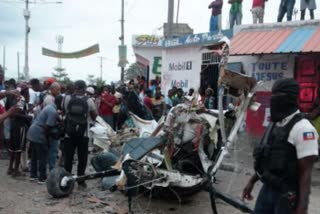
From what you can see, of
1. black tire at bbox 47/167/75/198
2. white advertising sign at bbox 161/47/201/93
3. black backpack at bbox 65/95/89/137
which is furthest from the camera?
white advertising sign at bbox 161/47/201/93

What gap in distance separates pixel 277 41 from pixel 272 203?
26.3 feet

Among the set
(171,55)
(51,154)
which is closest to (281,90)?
(51,154)

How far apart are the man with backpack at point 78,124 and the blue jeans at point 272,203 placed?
12.6 ft

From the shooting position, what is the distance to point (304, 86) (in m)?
10.8

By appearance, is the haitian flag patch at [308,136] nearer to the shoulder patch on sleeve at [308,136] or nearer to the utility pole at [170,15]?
the shoulder patch on sleeve at [308,136]

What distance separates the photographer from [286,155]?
10.2 feet

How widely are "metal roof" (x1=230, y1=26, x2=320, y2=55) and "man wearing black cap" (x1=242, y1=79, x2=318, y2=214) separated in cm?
675

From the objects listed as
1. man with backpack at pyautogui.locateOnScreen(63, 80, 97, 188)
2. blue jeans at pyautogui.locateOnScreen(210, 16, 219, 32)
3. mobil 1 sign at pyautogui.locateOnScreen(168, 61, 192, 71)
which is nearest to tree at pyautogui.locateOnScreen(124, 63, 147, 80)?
mobil 1 sign at pyautogui.locateOnScreen(168, 61, 192, 71)

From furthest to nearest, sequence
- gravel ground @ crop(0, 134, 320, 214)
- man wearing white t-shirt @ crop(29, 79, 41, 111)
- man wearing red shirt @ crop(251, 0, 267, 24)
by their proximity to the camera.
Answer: man wearing red shirt @ crop(251, 0, 267, 24), man wearing white t-shirt @ crop(29, 79, 41, 111), gravel ground @ crop(0, 134, 320, 214)

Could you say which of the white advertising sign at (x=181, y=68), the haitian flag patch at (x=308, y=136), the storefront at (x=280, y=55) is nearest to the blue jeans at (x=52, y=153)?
the storefront at (x=280, y=55)

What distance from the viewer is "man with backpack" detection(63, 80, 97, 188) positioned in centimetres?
671

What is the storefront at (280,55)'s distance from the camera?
10289mm

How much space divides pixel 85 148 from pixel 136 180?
184 centimetres

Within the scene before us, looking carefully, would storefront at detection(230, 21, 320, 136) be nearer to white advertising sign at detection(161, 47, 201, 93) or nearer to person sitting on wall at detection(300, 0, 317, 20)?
person sitting on wall at detection(300, 0, 317, 20)
